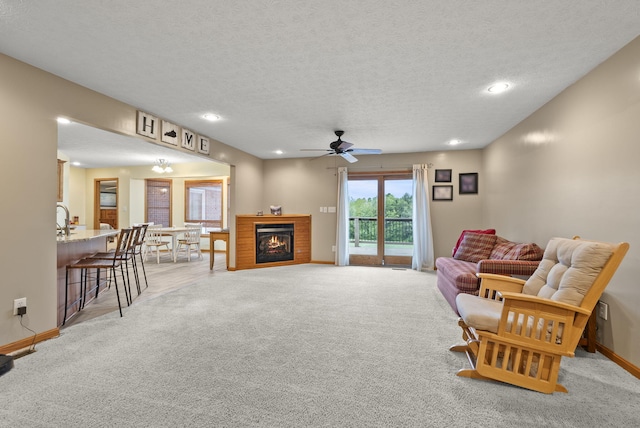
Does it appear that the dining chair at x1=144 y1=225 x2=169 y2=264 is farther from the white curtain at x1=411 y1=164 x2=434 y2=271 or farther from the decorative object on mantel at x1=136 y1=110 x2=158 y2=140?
the white curtain at x1=411 y1=164 x2=434 y2=271

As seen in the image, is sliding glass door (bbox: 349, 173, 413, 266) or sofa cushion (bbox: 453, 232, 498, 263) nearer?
sofa cushion (bbox: 453, 232, 498, 263)

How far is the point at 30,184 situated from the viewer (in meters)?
2.55

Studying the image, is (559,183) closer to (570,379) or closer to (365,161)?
(570,379)

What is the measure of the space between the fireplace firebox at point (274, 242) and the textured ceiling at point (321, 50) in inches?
117

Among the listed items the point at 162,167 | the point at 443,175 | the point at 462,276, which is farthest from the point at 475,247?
the point at 162,167

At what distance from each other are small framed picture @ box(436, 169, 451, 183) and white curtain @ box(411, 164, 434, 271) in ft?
0.86

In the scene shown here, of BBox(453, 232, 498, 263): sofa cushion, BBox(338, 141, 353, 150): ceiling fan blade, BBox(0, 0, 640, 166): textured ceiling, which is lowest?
BBox(453, 232, 498, 263): sofa cushion

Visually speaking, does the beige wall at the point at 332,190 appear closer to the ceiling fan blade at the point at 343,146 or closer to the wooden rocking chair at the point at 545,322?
the ceiling fan blade at the point at 343,146

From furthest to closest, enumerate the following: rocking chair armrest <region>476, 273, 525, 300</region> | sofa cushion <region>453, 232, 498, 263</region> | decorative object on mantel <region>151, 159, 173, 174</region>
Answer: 1. decorative object on mantel <region>151, 159, 173, 174</region>
2. sofa cushion <region>453, 232, 498, 263</region>
3. rocking chair armrest <region>476, 273, 525, 300</region>

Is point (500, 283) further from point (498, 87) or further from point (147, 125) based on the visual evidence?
point (147, 125)

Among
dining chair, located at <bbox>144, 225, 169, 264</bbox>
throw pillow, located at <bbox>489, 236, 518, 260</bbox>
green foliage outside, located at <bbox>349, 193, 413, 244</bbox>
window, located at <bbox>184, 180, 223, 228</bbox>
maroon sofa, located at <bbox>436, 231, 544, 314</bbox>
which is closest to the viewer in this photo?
maroon sofa, located at <bbox>436, 231, 544, 314</bbox>

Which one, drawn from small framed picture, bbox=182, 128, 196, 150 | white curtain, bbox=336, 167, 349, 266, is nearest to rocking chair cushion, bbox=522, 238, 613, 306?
white curtain, bbox=336, 167, 349, 266

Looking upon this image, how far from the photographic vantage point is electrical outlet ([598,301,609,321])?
2.41m

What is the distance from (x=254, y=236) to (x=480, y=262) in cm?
424
